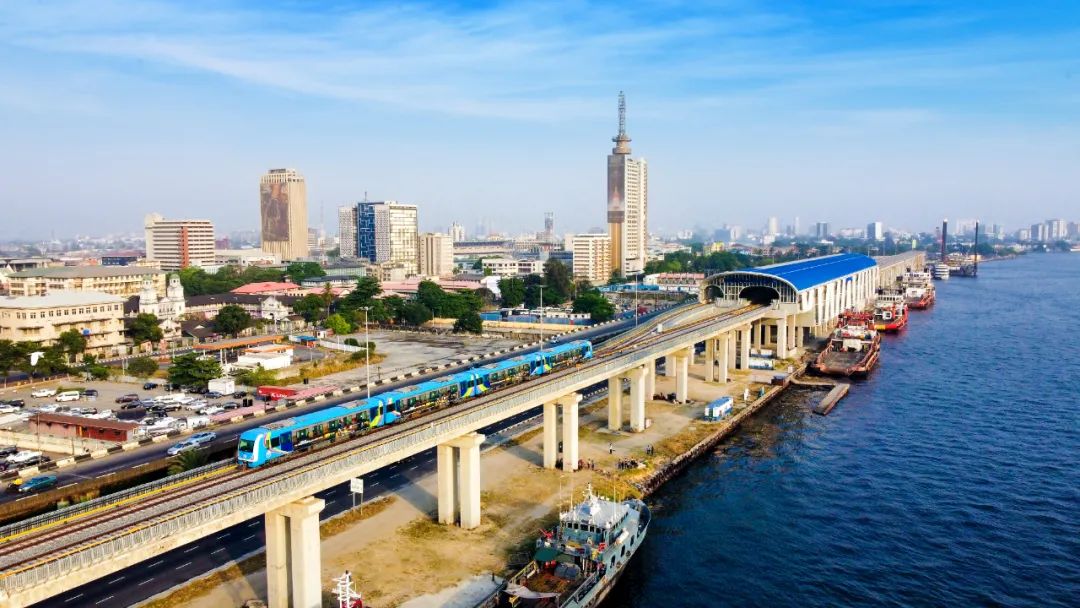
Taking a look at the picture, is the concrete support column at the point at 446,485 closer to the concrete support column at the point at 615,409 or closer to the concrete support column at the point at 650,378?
the concrete support column at the point at 615,409

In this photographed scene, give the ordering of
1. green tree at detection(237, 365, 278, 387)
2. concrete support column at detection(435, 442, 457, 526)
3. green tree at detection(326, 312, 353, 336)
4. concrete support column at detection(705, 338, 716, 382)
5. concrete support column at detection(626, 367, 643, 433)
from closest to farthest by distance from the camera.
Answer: concrete support column at detection(435, 442, 457, 526) → concrete support column at detection(626, 367, 643, 433) → green tree at detection(237, 365, 278, 387) → concrete support column at detection(705, 338, 716, 382) → green tree at detection(326, 312, 353, 336)

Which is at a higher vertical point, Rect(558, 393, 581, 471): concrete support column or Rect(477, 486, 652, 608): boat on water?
Rect(558, 393, 581, 471): concrete support column

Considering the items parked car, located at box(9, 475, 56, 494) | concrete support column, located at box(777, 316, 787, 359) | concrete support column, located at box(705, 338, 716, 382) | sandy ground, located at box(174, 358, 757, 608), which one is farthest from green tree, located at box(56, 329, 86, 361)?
concrete support column, located at box(777, 316, 787, 359)

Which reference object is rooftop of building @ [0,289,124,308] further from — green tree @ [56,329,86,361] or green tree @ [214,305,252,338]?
green tree @ [214,305,252,338]

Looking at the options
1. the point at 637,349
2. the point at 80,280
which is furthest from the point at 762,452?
the point at 80,280

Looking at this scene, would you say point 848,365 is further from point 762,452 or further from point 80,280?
point 80,280

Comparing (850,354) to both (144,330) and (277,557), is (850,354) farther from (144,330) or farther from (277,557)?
(144,330)
